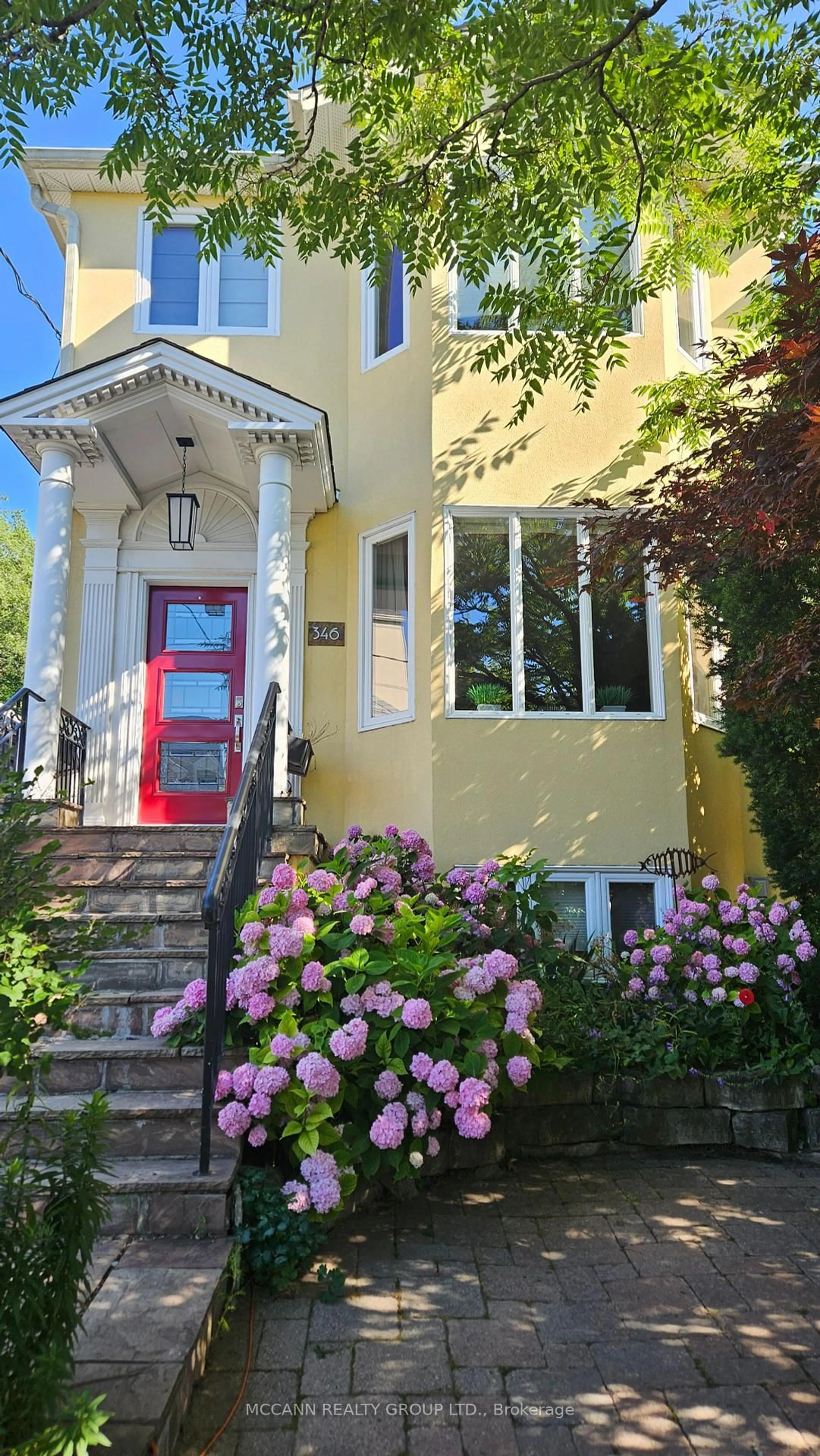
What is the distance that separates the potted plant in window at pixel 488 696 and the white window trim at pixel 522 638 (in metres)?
0.05

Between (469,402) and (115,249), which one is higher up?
(115,249)

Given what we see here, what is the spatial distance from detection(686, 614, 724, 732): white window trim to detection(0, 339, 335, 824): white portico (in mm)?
3148

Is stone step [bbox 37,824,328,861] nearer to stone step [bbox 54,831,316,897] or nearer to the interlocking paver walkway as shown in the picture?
stone step [bbox 54,831,316,897]

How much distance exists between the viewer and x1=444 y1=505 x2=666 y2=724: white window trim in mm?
7094

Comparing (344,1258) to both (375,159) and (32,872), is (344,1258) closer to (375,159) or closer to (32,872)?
(32,872)

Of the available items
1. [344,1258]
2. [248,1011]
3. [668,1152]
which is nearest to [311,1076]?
[248,1011]

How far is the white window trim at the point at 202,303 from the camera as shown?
8.56 m

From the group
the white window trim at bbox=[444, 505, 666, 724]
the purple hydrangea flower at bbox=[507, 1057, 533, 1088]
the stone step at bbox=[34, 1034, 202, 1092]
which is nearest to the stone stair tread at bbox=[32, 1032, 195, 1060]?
the stone step at bbox=[34, 1034, 202, 1092]

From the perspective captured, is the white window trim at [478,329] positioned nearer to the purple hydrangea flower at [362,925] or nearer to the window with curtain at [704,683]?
the window with curtain at [704,683]

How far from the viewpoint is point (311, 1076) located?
3.43 metres

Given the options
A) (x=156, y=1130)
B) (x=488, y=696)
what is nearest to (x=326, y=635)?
(x=488, y=696)

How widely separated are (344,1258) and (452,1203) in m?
0.73

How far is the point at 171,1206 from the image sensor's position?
3346 mm

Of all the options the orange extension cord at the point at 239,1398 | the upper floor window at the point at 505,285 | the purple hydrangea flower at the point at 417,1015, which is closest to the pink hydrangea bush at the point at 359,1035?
the purple hydrangea flower at the point at 417,1015
